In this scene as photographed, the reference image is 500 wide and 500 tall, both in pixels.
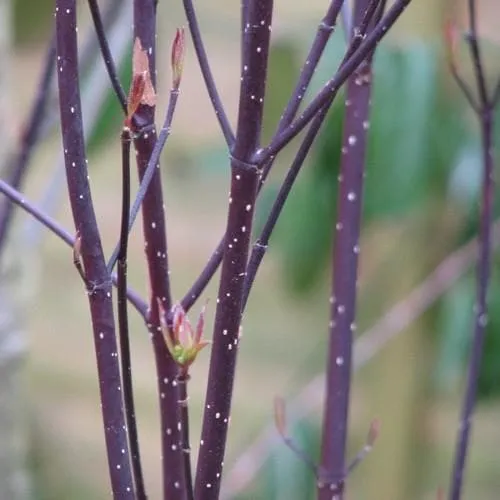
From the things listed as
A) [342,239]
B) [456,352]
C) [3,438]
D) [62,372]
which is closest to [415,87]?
[456,352]

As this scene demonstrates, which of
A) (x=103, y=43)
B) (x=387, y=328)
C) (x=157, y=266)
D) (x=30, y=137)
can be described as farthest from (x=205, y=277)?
(x=387, y=328)

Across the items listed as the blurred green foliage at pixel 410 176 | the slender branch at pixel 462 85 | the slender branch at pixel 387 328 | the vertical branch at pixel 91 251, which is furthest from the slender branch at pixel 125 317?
the slender branch at pixel 387 328

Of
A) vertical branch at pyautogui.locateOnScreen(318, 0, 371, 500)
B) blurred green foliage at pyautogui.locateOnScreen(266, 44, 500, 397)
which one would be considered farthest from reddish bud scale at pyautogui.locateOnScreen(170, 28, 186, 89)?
blurred green foliage at pyautogui.locateOnScreen(266, 44, 500, 397)

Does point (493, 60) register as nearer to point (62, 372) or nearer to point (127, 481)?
point (127, 481)

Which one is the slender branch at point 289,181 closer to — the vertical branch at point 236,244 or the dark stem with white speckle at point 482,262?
the vertical branch at point 236,244

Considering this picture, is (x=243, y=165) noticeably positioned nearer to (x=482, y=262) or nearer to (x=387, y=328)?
(x=482, y=262)

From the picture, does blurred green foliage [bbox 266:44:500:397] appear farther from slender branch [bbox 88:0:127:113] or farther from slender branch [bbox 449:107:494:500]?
slender branch [bbox 88:0:127:113]

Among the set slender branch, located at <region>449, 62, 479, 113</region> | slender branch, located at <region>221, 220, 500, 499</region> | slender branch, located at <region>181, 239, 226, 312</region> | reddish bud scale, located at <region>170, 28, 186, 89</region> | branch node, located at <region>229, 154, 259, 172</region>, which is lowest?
slender branch, located at <region>221, 220, 500, 499</region>
